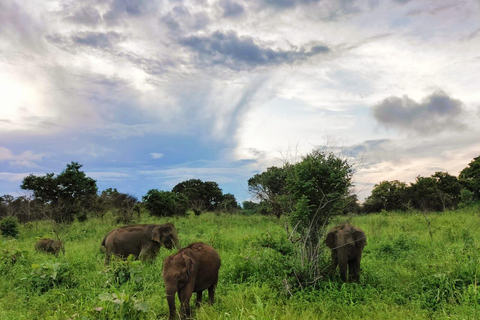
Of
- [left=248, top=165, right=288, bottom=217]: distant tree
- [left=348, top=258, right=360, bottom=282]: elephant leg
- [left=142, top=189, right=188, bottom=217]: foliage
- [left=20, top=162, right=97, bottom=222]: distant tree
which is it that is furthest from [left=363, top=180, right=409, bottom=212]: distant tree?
[left=348, top=258, right=360, bottom=282]: elephant leg

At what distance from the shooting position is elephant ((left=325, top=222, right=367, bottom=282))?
870cm

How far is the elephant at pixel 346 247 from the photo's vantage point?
343 inches

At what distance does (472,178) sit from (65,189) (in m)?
40.2

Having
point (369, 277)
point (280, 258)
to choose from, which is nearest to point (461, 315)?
point (369, 277)

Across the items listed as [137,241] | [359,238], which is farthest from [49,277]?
[359,238]

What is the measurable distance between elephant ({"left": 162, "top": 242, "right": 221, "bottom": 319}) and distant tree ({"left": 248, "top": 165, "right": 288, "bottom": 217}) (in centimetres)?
285

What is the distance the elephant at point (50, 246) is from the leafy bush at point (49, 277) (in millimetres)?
5026

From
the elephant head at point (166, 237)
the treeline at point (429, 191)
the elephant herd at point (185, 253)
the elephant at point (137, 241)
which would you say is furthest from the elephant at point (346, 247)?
the treeline at point (429, 191)

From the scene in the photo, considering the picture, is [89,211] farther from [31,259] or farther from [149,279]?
[149,279]

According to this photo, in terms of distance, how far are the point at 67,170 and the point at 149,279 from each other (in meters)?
23.2

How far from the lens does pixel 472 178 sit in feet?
120

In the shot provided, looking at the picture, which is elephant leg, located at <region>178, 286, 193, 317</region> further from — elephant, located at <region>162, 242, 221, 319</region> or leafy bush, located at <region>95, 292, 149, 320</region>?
leafy bush, located at <region>95, 292, 149, 320</region>

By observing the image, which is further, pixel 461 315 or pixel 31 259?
pixel 31 259

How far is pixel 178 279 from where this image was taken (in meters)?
5.89
